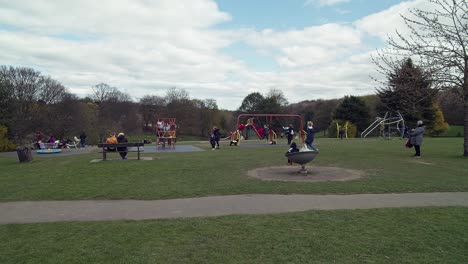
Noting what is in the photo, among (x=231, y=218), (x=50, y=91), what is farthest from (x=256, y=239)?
(x=50, y=91)

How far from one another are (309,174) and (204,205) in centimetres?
508

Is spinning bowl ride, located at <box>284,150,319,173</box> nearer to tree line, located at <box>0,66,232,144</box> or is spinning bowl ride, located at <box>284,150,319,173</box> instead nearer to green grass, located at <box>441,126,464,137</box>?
tree line, located at <box>0,66,232,144</box>

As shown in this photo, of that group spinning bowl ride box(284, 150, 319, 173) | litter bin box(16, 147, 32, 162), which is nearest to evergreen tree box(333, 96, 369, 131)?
spinning bowl ride box(284, 150, 319, 173)

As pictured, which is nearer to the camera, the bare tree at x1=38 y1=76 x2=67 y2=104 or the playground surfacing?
the playground surfacing

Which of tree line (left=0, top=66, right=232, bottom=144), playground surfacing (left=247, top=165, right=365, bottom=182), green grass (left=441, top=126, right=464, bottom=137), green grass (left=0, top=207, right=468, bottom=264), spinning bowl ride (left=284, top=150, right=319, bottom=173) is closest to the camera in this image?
green grass (left=0, top=207, right=468, bottom=264)

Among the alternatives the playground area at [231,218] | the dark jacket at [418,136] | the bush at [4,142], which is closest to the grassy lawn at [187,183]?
the playground area at [231,218]

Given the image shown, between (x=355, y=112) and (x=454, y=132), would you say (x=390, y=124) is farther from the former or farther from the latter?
(x=454, y=132)

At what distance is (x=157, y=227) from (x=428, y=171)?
32.4ft

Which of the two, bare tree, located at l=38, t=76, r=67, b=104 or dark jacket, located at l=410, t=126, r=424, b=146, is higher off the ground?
bare tree, located at l=38, t=76, r=67, b=104

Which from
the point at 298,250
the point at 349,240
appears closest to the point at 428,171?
the point at 349,240

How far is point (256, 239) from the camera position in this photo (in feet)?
15.7

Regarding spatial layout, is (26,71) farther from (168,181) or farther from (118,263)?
(118,263)

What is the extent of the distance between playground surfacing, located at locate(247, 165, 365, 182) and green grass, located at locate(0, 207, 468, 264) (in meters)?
3.91

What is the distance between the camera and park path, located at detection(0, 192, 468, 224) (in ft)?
20.7
